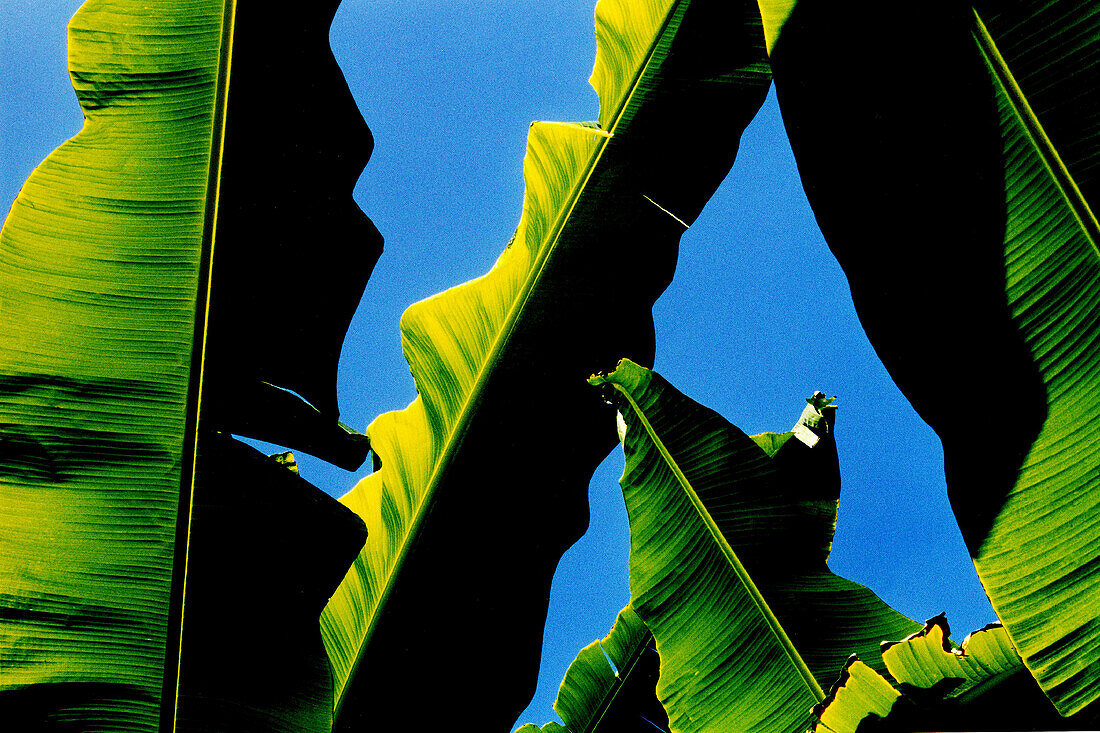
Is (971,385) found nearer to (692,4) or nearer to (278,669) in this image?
(692,4)

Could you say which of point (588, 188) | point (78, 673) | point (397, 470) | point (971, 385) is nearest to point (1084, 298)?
point (971, 385)

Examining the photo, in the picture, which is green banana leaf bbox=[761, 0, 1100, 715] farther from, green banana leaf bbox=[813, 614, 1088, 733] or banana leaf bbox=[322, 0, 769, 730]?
banana leaf bbox=[322, 0, 769, 730]

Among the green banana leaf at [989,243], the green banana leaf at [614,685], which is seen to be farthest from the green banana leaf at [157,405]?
the green banana leaf at [989,243]

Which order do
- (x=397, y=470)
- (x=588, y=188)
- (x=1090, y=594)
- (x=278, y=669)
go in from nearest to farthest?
(x=1090, y=594), (x=278, y=669), (x=588, y=188), (x=397, y=470)

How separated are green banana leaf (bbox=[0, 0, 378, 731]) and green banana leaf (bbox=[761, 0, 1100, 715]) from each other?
2.78 ft

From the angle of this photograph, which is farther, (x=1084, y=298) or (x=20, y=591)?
(x=20, y=591)

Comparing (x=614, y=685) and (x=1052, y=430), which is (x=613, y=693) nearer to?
(x=614, y=685)

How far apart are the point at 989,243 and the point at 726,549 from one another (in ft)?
1.95

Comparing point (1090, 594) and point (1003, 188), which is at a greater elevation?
point (1003, 188)

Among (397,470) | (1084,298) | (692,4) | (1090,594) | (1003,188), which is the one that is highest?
(692,4)

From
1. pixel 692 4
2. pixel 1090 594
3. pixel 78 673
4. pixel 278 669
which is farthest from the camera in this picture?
pixel 692 4

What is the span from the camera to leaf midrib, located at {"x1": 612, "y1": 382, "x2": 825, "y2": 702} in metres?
1.07

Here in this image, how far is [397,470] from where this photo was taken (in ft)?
4.98

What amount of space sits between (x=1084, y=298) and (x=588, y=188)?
2.86 ft
